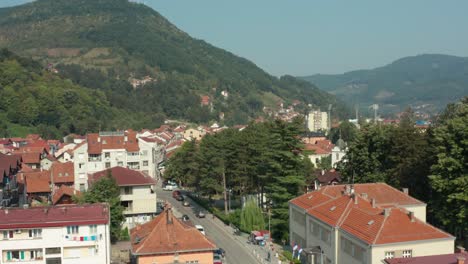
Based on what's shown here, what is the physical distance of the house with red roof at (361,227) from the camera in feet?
101

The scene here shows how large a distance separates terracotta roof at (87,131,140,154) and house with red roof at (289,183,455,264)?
93.0ft

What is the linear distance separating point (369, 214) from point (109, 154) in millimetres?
37707

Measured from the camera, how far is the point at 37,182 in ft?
200

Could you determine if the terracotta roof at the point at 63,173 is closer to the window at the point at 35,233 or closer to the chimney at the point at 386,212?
the window at the point at 35,233

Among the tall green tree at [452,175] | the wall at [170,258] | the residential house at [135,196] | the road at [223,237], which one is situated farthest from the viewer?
the residential house at [135,196]

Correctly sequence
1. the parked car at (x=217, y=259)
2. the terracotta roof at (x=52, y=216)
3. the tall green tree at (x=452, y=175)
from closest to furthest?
the terracotta roof at (x=52, y=216) → the tall green tree at (x=452, y=175) → the parked car at (x=217, y=259)

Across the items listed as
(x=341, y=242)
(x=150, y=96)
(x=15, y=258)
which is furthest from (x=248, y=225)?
(x=150, y=96)

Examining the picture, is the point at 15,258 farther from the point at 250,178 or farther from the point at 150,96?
the point at 150,96

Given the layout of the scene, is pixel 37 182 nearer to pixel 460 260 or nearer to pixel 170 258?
pixel 170 258

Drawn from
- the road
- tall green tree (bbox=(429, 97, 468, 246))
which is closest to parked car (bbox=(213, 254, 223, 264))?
the road

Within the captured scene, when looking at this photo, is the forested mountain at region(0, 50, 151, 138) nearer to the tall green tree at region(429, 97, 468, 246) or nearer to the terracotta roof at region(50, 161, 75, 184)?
the terracotta roof at region(50, 161, 75, 184)

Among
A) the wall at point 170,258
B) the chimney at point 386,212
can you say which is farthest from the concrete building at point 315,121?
the wall at point 170,258

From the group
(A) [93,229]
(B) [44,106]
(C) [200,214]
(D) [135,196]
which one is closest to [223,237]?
(D) [135,196]

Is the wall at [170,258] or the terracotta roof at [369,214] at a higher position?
the terracotta roof at [369,214]
